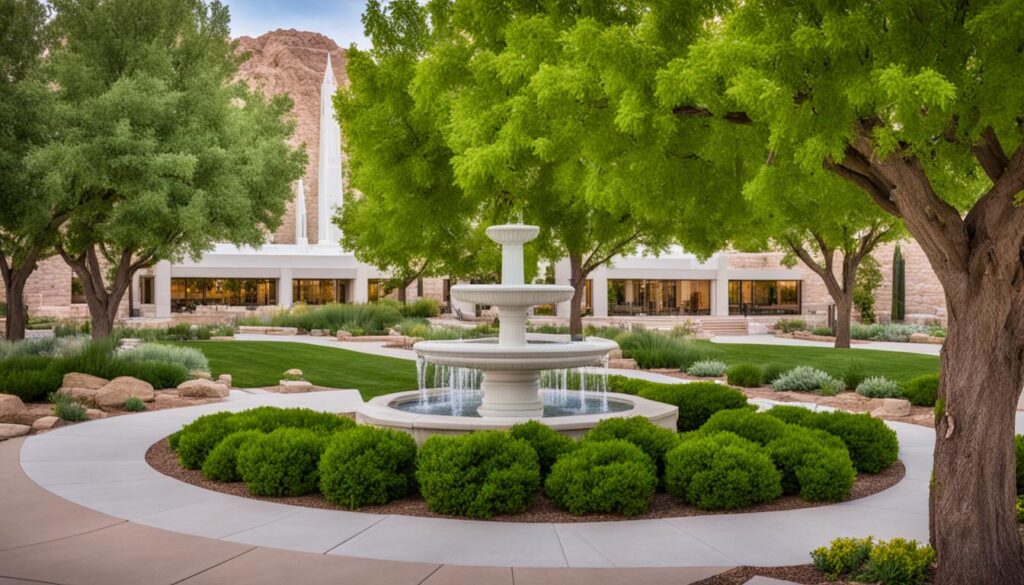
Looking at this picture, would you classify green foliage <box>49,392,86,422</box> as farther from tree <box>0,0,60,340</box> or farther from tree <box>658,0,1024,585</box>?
tree <box>658,0,1024,585</box>

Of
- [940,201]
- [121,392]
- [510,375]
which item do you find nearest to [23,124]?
[121,392]

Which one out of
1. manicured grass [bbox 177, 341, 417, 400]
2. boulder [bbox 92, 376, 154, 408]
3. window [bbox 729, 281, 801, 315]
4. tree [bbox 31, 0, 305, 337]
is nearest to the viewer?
boulder [bbox 92, 376, 154, 408]

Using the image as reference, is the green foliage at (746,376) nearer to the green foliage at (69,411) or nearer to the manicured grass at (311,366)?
the manicured grass at (311,366)

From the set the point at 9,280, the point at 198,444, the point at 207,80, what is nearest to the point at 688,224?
the point at 207,80

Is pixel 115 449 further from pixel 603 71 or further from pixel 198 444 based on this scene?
pixel 603 71

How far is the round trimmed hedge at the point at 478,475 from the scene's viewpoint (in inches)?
279

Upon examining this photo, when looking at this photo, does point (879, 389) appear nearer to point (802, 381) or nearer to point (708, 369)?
point (802, 381)

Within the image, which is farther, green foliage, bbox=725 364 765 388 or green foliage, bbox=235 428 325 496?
green foliage, bbox=725 364 765 388

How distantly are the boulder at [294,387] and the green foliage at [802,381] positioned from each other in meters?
10.5

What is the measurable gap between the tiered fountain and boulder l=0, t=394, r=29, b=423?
221 inches

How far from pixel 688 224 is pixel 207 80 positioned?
1392cm

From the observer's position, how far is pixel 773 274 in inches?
2240

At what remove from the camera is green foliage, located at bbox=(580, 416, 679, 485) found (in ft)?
26.6

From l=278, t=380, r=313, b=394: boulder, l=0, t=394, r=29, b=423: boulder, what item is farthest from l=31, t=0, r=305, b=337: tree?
l=0, t=394, r=29, b=423: boulder
